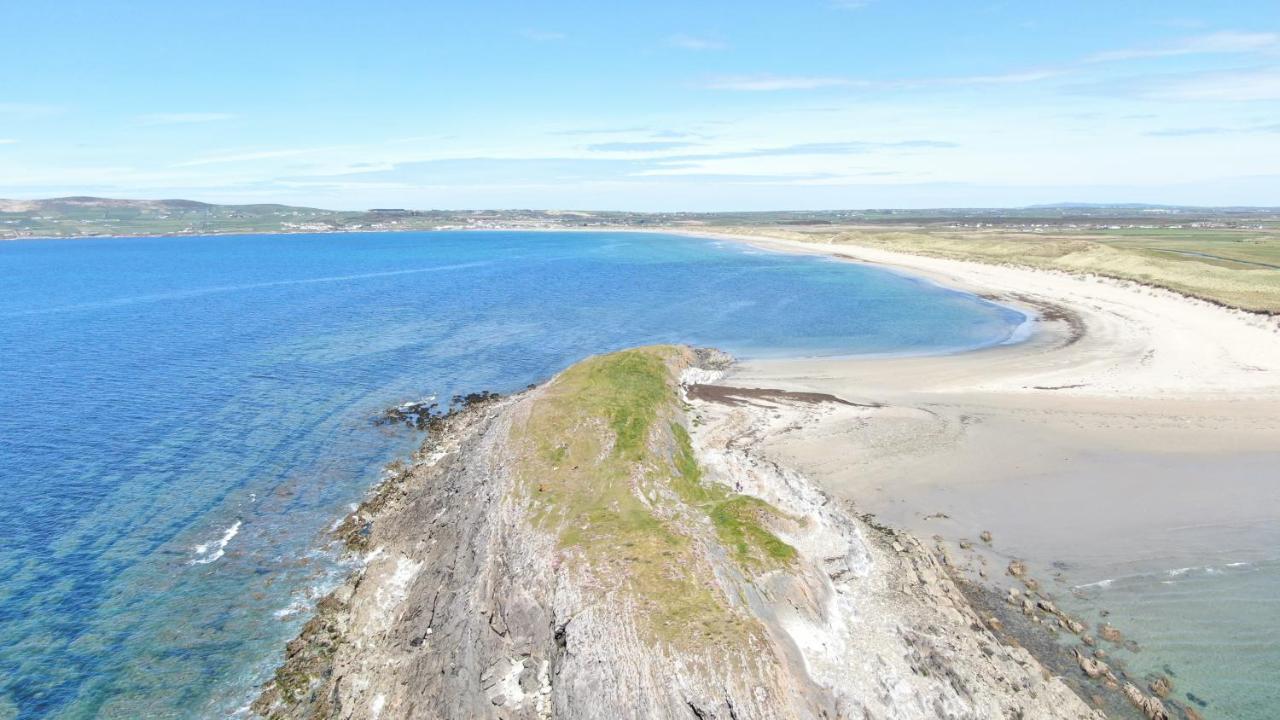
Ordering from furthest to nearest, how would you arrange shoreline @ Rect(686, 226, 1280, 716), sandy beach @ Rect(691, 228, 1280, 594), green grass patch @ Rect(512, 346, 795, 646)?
sandy beach @ Rect(691, 228, 1280, 594)
shoreline @ Rect(686, 226, 1280, 716)
green grass patch @ Rect(512, 346, 795, 646)

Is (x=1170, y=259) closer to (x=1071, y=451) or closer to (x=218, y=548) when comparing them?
(x=1071, y=451)

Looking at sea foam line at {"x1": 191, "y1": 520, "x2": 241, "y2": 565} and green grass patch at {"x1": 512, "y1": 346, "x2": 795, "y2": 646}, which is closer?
green grass patch at {"x1": 512, "y1": 346, "x2": 795, "y2": 646}

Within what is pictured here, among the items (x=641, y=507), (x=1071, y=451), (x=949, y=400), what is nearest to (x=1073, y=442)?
(x=1071, y=451)

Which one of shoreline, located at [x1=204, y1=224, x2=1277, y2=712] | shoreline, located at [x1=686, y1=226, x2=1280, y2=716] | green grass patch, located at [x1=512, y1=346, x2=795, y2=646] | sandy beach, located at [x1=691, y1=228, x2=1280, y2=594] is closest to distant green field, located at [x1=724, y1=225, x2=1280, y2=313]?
shoreline, located at [x1=204, y1=224, x2=1277, y2=712]

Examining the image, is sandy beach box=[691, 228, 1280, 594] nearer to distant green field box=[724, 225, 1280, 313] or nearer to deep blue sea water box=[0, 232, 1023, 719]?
deep blue sea water box=[0, 232, 1023, 719]

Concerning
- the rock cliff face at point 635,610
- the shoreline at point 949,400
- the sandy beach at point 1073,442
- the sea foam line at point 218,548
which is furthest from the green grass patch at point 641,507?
the sea foam line at point 218,548

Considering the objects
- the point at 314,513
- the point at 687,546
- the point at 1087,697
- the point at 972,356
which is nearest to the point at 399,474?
the point at 314,513
